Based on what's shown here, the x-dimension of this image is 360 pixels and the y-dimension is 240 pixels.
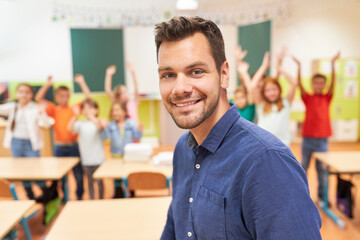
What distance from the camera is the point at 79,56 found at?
218 inches

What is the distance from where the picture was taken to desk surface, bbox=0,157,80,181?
2508 mm

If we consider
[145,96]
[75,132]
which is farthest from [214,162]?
[145,96]

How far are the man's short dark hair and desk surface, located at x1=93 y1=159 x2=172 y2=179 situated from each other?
1.74 metres

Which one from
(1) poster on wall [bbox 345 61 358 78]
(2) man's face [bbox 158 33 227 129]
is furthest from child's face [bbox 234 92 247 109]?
(1) poster on wall [bbox 345 61 358 78]

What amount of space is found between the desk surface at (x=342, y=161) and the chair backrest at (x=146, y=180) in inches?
62.7

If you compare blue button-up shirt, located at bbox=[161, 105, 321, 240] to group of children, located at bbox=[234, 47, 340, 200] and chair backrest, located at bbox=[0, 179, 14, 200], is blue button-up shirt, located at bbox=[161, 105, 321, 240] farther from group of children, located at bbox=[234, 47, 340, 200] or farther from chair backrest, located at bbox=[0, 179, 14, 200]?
group of children, located at bbox=[234, 47, 340, 200]

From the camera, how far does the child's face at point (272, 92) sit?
2.84 meters

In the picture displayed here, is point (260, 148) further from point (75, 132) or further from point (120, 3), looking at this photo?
point (120, 3)

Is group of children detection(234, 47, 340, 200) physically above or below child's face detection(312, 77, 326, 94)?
below

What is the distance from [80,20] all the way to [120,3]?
0.88 m

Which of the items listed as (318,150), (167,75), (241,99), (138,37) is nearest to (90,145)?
(241,99)

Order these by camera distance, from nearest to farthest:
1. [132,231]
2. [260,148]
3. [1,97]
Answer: [260,148] < [132,231] < [1,97]

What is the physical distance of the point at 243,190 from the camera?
715 mm

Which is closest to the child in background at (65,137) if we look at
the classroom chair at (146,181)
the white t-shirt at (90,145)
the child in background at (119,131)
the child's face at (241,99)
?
the white t-shirt at (90,145)
